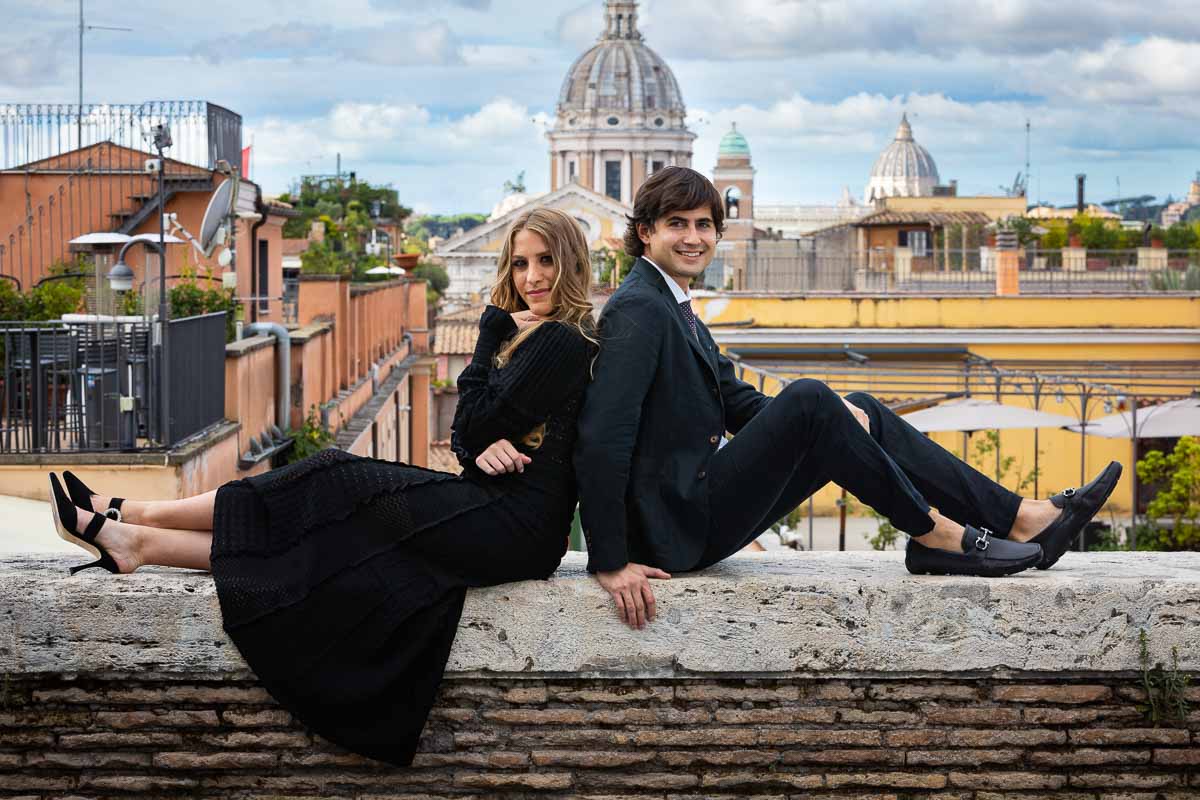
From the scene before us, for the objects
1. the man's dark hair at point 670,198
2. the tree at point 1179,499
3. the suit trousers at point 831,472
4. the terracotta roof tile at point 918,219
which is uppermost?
the terracotta roof tile at point 918,219

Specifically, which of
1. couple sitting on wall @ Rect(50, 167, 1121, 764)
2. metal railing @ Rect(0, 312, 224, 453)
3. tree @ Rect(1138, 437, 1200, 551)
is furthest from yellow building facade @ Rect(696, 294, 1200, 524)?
couple sitting on wall @ Rect(50, 167, 1121, 764)

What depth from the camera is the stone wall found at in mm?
4008

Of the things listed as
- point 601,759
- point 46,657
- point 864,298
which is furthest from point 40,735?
point 864,298

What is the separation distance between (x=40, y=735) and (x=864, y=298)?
76.5 ft

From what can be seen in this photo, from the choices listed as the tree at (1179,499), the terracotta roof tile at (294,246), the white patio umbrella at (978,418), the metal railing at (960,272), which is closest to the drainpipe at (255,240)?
the white patio umbrella at (978,418)

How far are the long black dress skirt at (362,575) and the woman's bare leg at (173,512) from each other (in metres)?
0.07

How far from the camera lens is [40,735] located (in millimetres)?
4023

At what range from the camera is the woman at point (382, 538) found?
3934 mm

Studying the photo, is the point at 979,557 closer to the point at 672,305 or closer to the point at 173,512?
the point at 672,305

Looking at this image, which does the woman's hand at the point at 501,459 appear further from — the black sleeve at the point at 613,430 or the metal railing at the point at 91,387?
the metal railing at the point at 91,387

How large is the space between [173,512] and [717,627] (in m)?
1.36

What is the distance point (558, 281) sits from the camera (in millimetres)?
4160

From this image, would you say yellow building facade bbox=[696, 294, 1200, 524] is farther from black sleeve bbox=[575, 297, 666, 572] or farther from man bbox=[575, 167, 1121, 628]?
black sleeve bbox=[575, 297, 666, 572]

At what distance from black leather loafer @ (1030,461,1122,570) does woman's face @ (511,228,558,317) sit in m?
1.38
